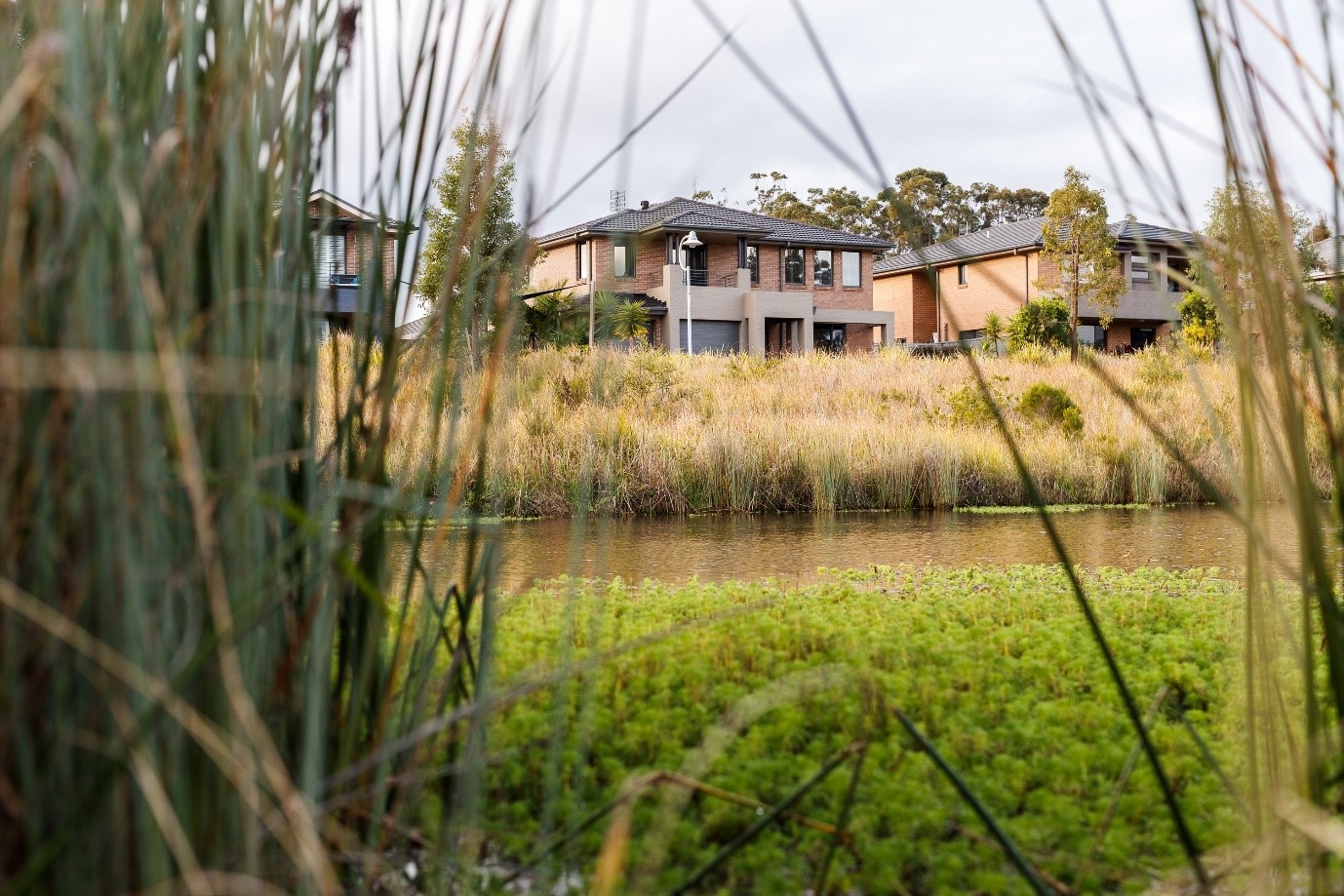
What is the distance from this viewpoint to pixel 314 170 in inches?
48.9

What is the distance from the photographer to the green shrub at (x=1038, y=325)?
74.6 ft

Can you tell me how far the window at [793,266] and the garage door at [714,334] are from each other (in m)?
2.24

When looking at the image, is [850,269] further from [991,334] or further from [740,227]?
[991,334]

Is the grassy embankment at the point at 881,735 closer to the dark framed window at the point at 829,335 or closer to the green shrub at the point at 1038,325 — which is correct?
the green shrub at the point at 1038,325

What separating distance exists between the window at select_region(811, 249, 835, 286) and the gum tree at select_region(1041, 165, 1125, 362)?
575 centimetres

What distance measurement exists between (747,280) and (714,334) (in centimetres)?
147

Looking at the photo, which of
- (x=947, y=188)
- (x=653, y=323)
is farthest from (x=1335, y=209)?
(x=947, y=188)

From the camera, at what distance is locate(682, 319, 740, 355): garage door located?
26266 millimetres

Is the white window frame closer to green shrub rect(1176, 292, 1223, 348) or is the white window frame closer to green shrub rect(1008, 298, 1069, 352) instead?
green shrub rect(1008, 298, 1069, 352)

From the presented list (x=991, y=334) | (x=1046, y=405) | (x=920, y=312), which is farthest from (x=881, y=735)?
(x=920, y=312)

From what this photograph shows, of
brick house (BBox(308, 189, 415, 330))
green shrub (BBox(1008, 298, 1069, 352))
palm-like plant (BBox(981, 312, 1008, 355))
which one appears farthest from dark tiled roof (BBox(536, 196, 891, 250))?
brick house (BBox(308, 189, 415, 330))

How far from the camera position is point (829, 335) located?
28625 mm

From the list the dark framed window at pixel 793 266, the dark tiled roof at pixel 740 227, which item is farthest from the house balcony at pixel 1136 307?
the dark framed window at pixel 793 266

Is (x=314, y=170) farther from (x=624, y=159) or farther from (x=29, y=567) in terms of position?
(x=29, y=567)
